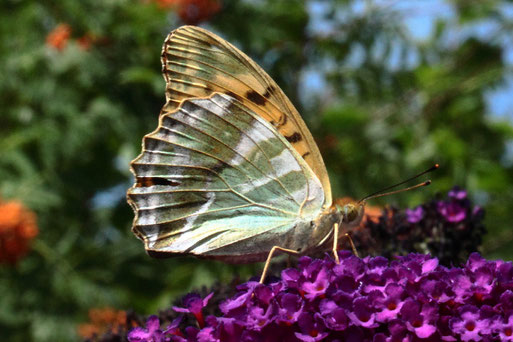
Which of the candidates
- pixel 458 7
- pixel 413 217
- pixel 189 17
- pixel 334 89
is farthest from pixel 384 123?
pixel 413 217

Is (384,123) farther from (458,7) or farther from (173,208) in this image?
(173,208)

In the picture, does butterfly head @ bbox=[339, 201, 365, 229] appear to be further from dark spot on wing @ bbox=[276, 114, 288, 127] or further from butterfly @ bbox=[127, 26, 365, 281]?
dark spot on wing @ bbox=[276, 114, 288, 127]

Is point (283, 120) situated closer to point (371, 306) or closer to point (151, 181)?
point (151, 181)

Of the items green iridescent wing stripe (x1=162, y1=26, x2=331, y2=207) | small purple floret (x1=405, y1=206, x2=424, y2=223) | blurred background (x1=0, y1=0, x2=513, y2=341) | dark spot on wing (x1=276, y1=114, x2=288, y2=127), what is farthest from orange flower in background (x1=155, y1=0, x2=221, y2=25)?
small purple floret (x1=405, y1=206, x2=424, y2=223)

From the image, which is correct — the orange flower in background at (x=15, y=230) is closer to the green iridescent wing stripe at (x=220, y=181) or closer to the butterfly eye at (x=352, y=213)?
the green iridescent wing stripe at (x=220, y=181)

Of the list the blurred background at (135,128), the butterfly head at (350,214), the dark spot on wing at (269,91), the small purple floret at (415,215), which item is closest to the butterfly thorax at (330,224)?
the butterfly head at (350,214)

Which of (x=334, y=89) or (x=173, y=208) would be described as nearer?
(x=173, y=208)
